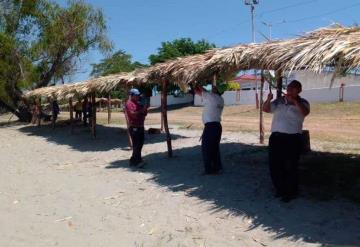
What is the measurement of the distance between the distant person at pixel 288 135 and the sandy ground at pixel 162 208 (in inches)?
16.7

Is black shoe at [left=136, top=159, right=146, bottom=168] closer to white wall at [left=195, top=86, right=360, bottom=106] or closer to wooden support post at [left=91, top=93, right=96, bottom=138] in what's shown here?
wooden support post at [left=91, top=93, right=96, bottom=138]

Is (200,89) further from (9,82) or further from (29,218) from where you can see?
(9,82)

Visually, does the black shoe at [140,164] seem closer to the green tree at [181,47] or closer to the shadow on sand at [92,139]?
the shadow on sand at [92,139]

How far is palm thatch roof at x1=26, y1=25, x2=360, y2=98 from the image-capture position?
6.22 metres

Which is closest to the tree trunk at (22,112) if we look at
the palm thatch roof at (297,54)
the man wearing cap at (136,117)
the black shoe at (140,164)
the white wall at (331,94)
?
the white wall at (331,94)

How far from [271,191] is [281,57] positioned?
2.05 meters

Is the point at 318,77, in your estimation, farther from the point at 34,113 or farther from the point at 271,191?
the point at 34,113

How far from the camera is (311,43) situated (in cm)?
686

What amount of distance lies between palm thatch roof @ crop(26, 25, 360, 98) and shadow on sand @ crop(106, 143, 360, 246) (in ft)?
5.97

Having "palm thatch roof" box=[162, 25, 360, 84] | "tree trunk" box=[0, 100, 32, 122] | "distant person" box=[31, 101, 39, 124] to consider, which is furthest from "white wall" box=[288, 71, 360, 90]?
"tree trunk" box=[0, 100, 32, 122]

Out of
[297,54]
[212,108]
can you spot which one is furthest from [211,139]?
[297,54]

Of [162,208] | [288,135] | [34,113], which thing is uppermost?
[288,135]

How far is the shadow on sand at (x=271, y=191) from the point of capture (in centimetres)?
595

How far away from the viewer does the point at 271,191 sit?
7.73 metres
